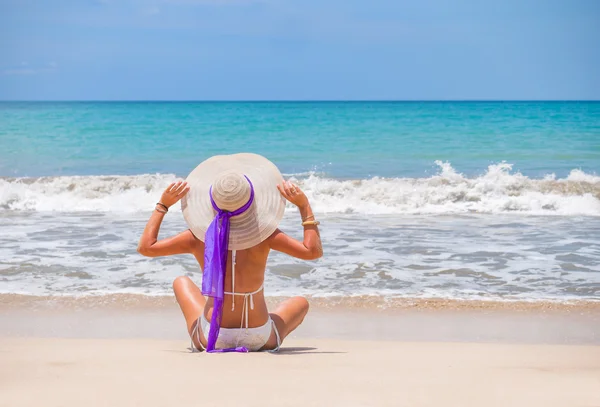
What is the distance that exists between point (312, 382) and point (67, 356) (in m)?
1.37

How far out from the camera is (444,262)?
752cm

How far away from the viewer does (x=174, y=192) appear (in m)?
3.80

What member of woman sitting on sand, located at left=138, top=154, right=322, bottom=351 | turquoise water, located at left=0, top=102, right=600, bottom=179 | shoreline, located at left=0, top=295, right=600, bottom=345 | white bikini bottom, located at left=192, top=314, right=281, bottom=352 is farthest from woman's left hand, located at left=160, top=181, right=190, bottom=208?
turquoise water, located at left=0, top=102, right=600, bottom=179

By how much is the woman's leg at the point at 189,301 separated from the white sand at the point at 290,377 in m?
0.20

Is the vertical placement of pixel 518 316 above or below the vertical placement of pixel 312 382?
below

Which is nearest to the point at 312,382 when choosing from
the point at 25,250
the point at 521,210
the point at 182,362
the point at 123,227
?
the point at 182,362

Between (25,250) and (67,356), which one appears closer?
(67,356)

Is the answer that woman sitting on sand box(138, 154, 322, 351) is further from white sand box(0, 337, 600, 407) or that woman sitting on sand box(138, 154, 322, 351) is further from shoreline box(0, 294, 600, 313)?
shoreline box(0, 294, 600, 313)

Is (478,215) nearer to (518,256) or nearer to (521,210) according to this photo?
(521,210)

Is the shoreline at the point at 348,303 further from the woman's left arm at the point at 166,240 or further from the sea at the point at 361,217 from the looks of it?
the woman's left arm at the point at 166,240

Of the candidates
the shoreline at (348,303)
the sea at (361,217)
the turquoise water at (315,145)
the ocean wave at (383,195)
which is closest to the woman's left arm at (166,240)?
the shoreline at (348,303)

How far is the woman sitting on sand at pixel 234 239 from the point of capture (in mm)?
3688

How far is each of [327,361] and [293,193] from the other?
92cm

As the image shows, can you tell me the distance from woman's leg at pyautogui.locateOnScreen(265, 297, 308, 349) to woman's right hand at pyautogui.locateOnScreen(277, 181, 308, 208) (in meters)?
0.80
